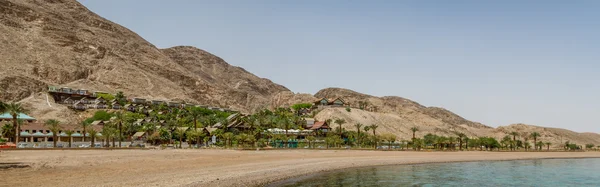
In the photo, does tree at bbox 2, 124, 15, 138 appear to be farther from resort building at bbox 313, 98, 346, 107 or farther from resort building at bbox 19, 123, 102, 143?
resort building at bbox 313, 98, 346, 107

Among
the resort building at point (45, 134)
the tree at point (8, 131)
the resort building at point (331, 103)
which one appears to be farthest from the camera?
the resort building at point (331, 103)

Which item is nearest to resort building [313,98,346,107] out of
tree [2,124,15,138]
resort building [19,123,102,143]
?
resort building [19,123,102,143]

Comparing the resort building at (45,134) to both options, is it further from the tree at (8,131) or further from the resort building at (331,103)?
the resort building at (331,103)

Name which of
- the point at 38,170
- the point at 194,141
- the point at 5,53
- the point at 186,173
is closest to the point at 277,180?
the point at 186,173

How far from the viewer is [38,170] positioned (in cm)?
3350

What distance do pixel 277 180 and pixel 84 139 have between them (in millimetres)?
78729

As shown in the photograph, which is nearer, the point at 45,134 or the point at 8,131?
the point at 8,131

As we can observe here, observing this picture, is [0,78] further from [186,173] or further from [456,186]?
[456,186]

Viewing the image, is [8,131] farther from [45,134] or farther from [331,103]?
[331,103]

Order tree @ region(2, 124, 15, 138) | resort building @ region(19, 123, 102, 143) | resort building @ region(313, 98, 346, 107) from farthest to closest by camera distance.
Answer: resort building @ region(313, 98, 346, 107) → resort building @ region(19, 123, 102, 143) → tree @ region(2, 124, 15, 138)

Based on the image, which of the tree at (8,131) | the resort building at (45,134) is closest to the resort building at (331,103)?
the resort building at (45,134)

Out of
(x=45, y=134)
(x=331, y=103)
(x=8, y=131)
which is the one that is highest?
(x=331, y=103)

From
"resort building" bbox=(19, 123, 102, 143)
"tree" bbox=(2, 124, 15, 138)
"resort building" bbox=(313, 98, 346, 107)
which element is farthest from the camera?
"resort building" bbox=(313, 98, 346, 107)

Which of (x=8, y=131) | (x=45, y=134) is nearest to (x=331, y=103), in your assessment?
(x=45, y=134)
